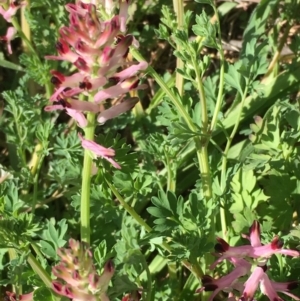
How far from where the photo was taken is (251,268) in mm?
2533

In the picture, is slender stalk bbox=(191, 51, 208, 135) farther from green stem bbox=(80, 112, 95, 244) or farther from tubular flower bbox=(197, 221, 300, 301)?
green stem bbox=(80, 112, 95, 244)

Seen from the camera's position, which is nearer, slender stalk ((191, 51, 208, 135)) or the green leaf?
the green leaf

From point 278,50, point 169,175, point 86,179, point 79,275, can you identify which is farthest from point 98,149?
point 278,50

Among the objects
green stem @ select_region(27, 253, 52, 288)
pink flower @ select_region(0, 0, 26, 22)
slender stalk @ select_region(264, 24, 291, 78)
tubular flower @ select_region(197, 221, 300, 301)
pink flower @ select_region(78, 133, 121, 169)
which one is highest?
pink flower @ select_region(0, 0, 26, 22)

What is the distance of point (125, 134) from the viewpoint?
4.50m

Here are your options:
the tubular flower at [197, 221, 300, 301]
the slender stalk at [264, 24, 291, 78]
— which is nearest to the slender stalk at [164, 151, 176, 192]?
the tubular flower at [197, 221, 300, 301]

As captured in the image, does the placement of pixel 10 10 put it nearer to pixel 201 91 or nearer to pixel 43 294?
pixel 201 91

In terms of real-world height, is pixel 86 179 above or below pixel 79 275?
above

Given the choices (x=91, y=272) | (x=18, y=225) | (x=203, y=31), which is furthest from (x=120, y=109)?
(x=18, y=225)

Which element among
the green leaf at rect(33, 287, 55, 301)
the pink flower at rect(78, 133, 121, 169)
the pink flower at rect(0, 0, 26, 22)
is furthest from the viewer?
the pink flower at rect(0, 0, 26, 22)

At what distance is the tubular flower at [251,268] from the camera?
243 cm

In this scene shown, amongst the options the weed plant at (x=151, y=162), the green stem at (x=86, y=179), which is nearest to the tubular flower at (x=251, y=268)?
the weed plant at (x=151, y=162)

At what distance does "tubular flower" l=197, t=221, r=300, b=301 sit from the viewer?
2.43 meters

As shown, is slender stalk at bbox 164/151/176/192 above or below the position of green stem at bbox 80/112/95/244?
below
